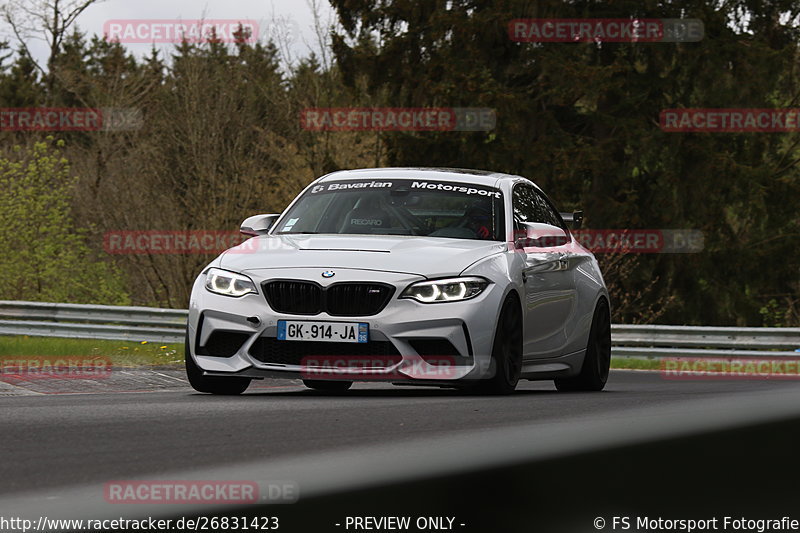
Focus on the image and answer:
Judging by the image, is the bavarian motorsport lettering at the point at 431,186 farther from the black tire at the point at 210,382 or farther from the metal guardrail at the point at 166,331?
the metal guardrail at the point at 166,331

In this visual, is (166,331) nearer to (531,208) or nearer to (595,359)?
(595,359)

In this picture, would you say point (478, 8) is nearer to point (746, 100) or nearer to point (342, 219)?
point (746, 100)

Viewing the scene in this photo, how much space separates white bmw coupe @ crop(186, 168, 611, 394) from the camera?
9312 mm

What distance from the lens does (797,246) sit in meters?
33.3

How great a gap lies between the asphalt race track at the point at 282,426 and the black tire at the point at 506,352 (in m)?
0.15

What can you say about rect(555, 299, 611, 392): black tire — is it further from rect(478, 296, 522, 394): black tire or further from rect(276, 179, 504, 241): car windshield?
rect(478, 296, 522, 394): black tire

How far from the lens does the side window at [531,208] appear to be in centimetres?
1126

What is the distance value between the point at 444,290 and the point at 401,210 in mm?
1479

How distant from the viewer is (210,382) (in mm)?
10156

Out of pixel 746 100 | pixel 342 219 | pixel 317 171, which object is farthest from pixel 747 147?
pixel 342 219

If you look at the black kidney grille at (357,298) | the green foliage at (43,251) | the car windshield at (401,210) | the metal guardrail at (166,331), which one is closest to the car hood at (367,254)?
the black kidney grille at (357,298)

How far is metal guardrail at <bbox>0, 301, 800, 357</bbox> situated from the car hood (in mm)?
10576

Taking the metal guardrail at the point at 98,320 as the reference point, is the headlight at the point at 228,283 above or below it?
above

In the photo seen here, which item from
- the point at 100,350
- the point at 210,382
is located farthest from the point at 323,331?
the point at 100,350
